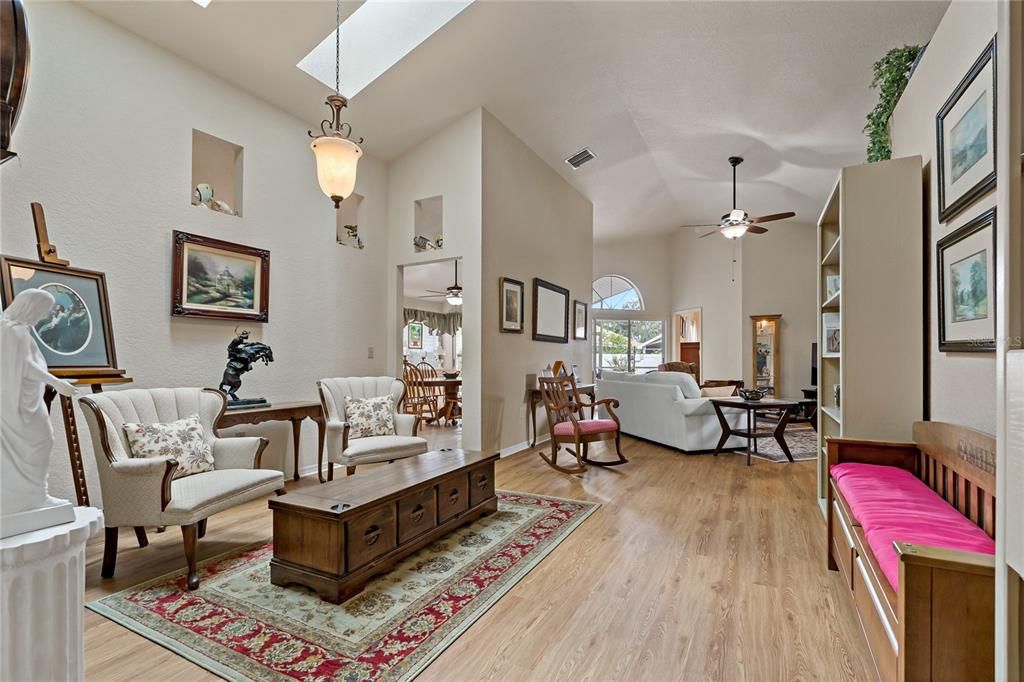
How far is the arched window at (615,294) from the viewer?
10766mm

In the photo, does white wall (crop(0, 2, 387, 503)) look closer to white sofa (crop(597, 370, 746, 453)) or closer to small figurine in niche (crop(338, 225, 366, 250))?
small figurine in niche (crop(338, 225, 366, 250))

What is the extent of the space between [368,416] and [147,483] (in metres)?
1.87

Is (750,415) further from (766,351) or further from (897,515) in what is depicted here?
(766,351)

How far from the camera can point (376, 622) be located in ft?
6.77

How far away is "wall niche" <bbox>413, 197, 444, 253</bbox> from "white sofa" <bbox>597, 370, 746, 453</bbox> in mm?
2849

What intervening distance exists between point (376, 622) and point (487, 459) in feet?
4.64

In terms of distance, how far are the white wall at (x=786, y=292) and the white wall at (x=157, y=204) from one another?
738cm

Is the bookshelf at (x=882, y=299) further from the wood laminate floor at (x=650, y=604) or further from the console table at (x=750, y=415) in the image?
the console table at (x=750, y=415)

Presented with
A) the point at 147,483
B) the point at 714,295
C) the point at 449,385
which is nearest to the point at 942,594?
the point at 147,483

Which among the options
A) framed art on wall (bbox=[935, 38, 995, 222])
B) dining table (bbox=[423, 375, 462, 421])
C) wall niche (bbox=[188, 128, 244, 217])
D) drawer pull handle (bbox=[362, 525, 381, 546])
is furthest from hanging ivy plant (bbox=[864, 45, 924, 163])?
dining table (bbox=[423, 375, 462, 421])

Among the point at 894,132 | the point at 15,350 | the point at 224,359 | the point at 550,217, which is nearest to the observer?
the point at 15,350

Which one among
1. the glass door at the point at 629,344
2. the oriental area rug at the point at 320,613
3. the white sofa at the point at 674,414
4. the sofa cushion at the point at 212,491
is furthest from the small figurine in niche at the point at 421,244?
the glass door at the point at 629,344

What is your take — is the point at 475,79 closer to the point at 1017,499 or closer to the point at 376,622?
the point at 376,622

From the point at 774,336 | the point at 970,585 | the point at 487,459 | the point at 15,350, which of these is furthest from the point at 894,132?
the point at 774,336
